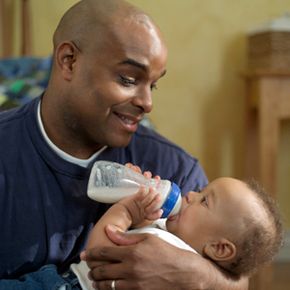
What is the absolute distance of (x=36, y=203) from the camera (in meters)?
1.38

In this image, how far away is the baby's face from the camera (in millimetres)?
1273

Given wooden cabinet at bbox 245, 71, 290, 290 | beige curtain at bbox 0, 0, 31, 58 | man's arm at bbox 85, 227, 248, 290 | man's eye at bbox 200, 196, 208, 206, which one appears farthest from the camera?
beige curtain at bbox 0, 0, 31, 58

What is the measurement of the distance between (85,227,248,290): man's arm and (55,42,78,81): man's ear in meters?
0.43

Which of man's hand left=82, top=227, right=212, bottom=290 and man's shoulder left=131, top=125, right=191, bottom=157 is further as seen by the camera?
man's shoulder left=131, top=125, right=191, bottom=157

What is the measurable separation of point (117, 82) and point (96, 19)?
0.56 ft

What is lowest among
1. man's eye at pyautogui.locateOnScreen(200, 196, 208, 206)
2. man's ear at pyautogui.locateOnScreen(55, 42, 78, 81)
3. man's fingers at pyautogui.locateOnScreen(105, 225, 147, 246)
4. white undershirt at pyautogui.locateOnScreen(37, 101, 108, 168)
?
man's fingers at pyautogui.locateOnScreen(105, 225, 147, 246)

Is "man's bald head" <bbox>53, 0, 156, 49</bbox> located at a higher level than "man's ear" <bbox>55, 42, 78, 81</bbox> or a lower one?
higher

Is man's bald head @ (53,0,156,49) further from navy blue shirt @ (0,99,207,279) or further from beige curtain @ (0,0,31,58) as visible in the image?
beige curtain @ (0,0,31,58)

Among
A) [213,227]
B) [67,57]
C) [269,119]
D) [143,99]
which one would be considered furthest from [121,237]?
[269,119]

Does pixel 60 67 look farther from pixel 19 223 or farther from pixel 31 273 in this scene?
pixel 31 273

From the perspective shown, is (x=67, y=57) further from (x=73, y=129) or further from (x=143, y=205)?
(x=143, y=205)

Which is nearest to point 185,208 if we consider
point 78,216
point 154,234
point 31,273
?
point 154,234

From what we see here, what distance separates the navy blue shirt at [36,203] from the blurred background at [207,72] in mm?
1276

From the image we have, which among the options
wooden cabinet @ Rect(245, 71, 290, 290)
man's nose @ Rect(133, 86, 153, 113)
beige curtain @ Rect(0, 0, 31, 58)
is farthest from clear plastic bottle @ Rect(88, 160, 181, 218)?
beige curtain @ Rect(0, 0, 31, 58)
